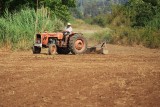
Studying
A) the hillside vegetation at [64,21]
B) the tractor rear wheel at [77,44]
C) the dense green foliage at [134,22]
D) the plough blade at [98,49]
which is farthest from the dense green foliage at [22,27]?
the dense green foliage at [134,22]

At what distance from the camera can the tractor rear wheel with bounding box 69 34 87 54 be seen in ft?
68.8

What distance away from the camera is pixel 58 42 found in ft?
69.6

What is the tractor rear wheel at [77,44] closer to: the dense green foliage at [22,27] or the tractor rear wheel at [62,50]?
the tractor rear wheel at [62,50]

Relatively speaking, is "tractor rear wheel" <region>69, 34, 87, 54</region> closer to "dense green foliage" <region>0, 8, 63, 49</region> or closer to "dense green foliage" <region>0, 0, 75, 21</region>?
"dense green foliage" <region>0, 8, 63, 49</region>

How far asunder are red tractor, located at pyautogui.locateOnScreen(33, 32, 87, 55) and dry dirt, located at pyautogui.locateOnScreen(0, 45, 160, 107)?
2.79 meters

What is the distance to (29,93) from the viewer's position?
1106 centimetres

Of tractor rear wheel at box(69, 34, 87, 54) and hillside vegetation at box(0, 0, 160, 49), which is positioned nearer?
tractor rear wheel at box(69, 34, 87, 54)

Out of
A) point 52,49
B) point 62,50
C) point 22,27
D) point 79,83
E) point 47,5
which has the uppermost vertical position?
point 47,5

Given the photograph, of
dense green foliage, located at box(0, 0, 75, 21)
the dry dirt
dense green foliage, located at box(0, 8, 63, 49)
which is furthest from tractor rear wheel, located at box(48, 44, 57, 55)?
dense green foliage, located at box(0, 0, 75, 21)

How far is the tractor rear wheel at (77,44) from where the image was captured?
20984 mm

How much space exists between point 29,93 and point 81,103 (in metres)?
1.71

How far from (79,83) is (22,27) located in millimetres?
13344

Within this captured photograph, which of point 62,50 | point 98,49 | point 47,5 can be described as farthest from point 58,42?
point 47,5

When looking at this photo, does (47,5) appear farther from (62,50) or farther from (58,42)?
(58,42)
